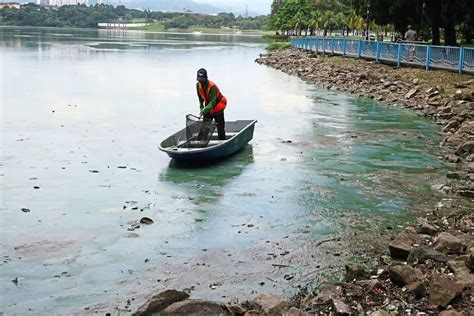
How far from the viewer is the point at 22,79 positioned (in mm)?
34312

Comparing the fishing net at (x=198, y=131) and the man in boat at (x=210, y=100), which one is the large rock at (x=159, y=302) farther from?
the man in boat at (x=210, y=100)

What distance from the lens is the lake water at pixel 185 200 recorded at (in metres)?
8.10

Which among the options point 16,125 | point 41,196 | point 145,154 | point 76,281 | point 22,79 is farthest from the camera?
point 22,79

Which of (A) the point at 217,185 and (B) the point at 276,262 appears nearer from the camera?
(B) the point at 276,262

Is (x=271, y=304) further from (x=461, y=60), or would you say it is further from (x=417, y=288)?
(x=461, y=60)

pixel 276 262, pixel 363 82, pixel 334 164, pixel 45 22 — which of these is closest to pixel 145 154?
pixel 334 164

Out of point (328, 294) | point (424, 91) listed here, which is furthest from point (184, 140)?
point (424, 91)

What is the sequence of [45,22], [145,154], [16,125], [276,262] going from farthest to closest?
[45,22]
[16,125]
[145,154]
[276,262]

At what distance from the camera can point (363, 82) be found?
3111cm

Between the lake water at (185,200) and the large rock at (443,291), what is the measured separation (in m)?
1.85

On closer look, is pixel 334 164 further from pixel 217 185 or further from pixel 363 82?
pixel 363 82

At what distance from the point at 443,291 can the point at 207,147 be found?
8129 mm

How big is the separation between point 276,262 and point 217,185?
4.37 m

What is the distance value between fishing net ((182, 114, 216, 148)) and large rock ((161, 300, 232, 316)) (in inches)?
306
